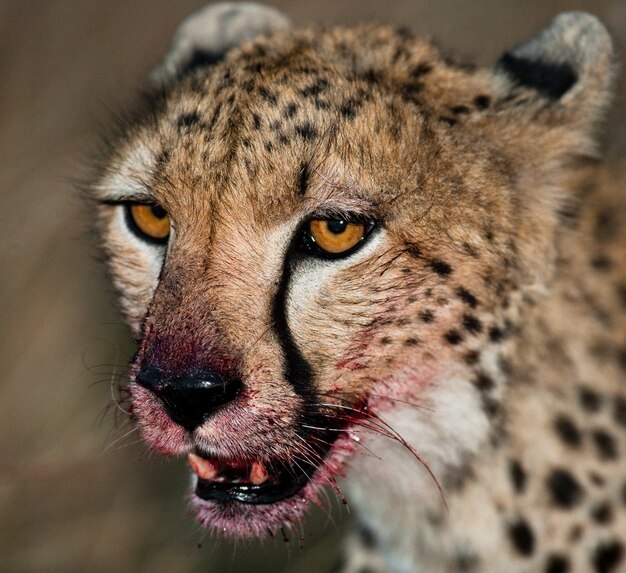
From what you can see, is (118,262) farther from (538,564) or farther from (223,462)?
(538,564)

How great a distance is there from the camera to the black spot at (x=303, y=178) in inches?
78.9

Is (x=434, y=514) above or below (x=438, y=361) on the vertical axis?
below

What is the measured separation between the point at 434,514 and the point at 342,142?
0.99 m

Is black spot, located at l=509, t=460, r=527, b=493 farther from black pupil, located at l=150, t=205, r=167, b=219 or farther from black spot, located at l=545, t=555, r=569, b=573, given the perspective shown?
black pupil, located at l=150, t=205, r=167, b=219

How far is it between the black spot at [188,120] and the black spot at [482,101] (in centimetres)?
68

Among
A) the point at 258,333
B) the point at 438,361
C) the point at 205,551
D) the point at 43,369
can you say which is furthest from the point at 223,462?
the point at 43,369

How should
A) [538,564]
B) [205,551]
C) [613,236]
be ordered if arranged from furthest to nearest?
[205,551] → [613,236] → [538,564]

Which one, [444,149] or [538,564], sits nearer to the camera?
[444,149]

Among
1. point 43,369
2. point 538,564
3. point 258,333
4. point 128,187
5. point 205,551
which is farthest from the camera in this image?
point 43,369


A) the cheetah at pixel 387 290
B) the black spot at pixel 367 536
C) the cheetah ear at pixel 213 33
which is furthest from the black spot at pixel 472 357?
the cheetah ear at pixel 213 33

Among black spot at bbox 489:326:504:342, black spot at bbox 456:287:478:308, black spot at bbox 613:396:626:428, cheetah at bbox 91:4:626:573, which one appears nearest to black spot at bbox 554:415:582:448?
cheetah at bbox 91:4:626:573

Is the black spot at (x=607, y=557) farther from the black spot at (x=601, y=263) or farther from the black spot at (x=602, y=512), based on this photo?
the black spot at (x=601, y=263)

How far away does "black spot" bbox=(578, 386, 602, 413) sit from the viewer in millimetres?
2410

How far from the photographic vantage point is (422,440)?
2.32 meters
